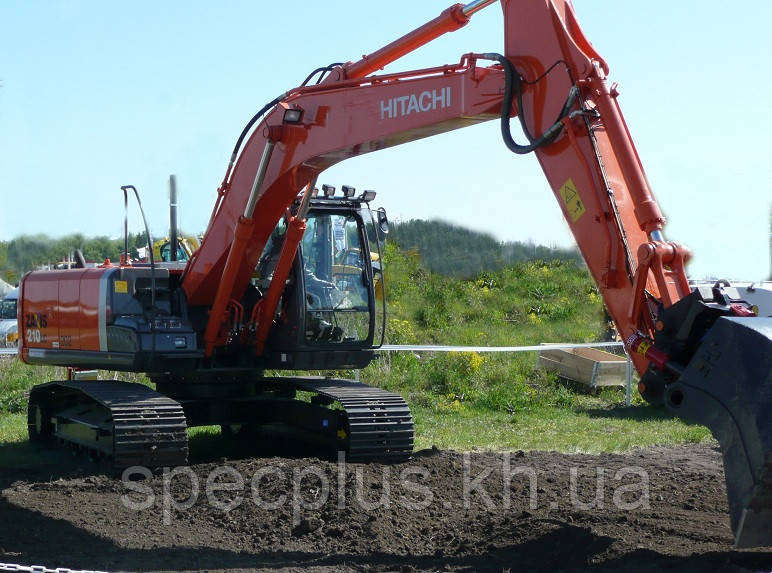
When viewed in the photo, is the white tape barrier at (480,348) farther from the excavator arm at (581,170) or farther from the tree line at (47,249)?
the excavator arm at (581,170)

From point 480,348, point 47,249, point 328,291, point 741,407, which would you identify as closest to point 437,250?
point 480,348

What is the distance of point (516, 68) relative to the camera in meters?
6.58

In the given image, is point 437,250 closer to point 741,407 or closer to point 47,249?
point 47,249

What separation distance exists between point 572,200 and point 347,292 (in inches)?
158

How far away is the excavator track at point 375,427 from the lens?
367 inches

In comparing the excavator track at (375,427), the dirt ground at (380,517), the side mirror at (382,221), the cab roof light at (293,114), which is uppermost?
the cab roof light at (293,114)

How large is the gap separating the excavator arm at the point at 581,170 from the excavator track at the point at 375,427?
188 centimetres

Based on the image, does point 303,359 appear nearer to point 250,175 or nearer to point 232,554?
point 250,175

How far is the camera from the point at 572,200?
614cm

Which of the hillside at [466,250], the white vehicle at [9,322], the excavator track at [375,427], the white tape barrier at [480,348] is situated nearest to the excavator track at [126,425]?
the excavator track at [375,427]

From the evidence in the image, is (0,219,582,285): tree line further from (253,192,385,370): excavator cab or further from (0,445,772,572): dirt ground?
(0,445,772,572): dirt ground

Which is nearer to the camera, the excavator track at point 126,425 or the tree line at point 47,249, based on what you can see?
the excavator track at point 126,425

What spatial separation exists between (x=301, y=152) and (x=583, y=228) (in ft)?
10.5

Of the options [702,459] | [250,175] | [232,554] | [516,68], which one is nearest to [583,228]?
[516,68]
